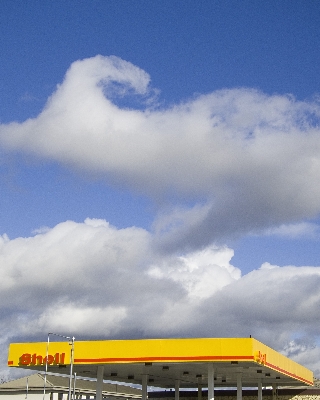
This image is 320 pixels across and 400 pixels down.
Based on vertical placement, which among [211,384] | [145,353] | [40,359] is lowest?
[211,384]

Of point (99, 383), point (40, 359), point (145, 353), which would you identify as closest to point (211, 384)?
point (145, 353)

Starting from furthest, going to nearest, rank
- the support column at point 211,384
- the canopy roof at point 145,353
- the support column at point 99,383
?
1. the support column at point 99,383
2. the support column at point 211,384
3. the canopy roof at point 145,353

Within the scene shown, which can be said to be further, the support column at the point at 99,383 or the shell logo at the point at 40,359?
the support column at the point at 99,383

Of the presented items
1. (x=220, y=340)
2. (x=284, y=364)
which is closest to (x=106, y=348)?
(x=220, y=340)

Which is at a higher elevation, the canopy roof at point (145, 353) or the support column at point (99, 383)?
the canopy roof at point (145, 353)

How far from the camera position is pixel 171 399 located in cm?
9125

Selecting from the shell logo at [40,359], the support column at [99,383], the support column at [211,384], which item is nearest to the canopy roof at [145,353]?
the shell logo at [40,359]

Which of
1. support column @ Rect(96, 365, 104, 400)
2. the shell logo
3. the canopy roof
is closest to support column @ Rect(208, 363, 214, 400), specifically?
the canopy roof

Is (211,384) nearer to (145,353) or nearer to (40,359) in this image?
(145,353)

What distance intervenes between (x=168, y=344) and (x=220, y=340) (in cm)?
414

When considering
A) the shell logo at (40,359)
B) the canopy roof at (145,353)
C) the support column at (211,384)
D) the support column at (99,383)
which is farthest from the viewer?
the support column at (99,383)

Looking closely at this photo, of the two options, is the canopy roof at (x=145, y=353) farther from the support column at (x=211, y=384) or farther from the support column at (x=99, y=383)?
the support column at (x=99, y=383)

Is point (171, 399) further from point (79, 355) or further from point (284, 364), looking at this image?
point (79, 355)

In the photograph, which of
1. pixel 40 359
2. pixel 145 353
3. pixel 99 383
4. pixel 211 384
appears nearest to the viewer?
pixel 145 353
